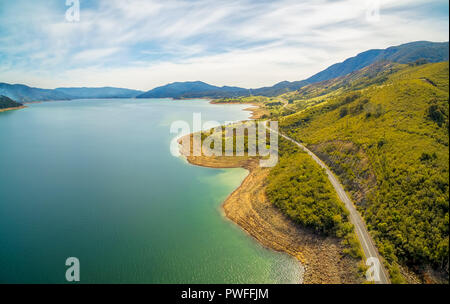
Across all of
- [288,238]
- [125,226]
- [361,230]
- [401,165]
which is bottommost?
[288,238]

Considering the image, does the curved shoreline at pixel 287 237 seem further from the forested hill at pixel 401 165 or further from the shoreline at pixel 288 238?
the forested hill at pixel 401 165

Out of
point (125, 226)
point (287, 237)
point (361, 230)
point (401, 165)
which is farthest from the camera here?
point (125, 226)

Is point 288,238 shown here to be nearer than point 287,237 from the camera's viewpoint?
Yes

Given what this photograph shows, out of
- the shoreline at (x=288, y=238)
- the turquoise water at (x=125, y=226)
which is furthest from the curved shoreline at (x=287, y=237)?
the turquoise water at (x=125, y=226)

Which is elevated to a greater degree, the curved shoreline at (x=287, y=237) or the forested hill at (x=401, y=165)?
the forested hill at (x=401, y=165)

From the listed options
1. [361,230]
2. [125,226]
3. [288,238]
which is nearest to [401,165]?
[361,230]

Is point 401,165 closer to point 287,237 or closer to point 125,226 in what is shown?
point 287,237
